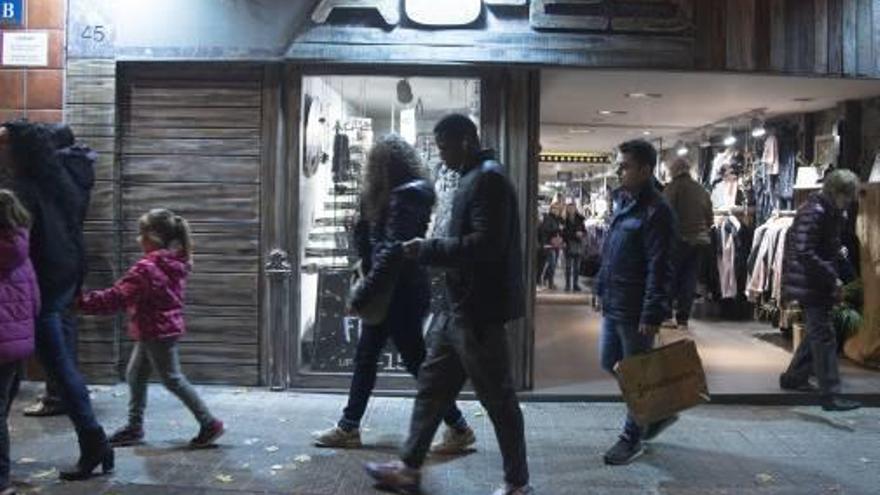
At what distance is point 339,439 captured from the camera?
19.7 ft

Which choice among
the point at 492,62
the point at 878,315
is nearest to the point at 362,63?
the point at 492,62

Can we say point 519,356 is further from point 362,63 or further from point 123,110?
point 123,110

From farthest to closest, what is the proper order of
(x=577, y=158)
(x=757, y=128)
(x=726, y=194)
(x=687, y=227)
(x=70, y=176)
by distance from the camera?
(x=577, y=158) < (x=726, y=194) < (x=757, y=128) < (x=687, y=227) < (x=70, y=176)

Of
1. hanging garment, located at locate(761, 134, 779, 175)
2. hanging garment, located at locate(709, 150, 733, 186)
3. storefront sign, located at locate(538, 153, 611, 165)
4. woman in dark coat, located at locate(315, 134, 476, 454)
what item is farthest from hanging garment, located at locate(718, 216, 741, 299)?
woman in dark coat, located at locate(315, 134, 476, 454)

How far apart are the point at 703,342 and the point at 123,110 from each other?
6.23 meters

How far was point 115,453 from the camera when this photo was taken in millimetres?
5820

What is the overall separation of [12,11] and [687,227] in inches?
260

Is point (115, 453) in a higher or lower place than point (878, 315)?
lower

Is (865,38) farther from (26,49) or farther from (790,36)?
(26,49)

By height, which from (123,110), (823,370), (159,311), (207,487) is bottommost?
Answer: (207,487)

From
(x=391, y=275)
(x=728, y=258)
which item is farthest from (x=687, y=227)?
(x=391, y=275)

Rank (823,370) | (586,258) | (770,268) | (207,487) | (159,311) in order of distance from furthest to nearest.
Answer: (586,258) → (770,268) → (823,370) → (159,311) → (207,487)

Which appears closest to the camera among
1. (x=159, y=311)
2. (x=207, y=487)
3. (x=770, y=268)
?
(x=207, y=487)

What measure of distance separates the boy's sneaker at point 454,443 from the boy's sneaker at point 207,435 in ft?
4.20
